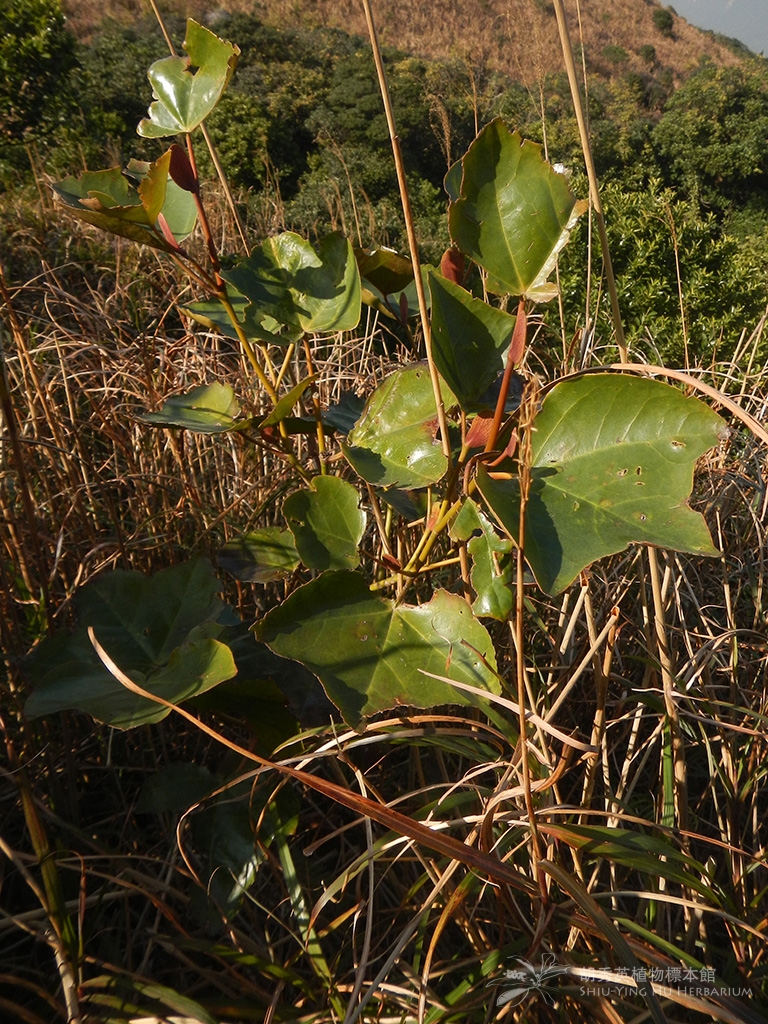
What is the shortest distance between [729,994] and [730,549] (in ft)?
2.16

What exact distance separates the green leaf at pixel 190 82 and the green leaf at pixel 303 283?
11cm

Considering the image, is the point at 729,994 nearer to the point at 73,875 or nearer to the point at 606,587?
the point at 606,587

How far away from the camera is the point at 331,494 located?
1.94 feet

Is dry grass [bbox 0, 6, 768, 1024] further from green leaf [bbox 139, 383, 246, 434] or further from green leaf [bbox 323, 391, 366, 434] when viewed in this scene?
green leaf [bbox 323, 391, 366, 434]

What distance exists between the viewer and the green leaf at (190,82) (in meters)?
0.56

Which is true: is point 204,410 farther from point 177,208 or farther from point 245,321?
point 177,208

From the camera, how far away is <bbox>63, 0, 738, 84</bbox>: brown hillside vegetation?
932 centimetres

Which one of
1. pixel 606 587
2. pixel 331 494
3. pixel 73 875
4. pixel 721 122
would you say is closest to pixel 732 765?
pixel 606 587

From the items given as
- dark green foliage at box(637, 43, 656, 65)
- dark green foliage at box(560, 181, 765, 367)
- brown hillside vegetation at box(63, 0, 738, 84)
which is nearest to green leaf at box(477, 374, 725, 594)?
dark green foliage at box(560, 181, 765, 367)

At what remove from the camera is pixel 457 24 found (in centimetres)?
990

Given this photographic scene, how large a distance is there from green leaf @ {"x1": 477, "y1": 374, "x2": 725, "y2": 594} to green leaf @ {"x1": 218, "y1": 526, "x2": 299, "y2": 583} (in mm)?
241

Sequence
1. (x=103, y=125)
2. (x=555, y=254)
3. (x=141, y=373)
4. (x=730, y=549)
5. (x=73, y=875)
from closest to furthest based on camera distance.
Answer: (x=555, y=254), (x=73, y=875), (x=730, y=549), (x=141, y=373), (x=103, y=125)

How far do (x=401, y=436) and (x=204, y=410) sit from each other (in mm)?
178

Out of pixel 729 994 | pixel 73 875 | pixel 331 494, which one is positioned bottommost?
pixel 73 875
